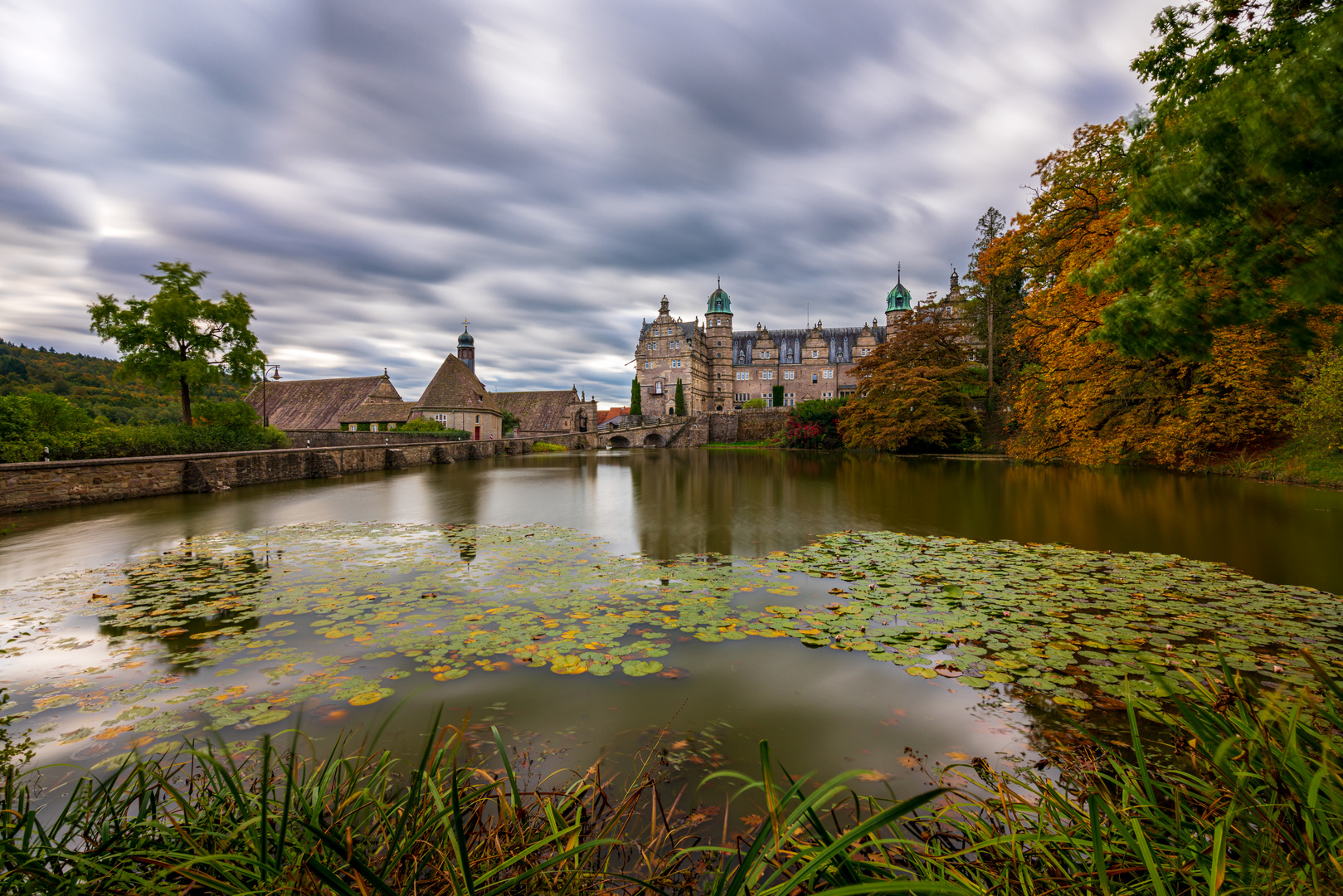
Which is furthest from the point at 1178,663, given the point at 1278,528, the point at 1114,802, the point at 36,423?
the point at 36,423

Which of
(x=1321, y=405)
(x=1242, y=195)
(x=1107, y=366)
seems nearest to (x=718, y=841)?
(x=1242, y=195)

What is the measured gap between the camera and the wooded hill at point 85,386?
3138 centimetres

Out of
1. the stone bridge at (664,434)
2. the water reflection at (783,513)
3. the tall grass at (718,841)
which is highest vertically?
the stone bridge at (664,434)

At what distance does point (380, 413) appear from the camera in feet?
143

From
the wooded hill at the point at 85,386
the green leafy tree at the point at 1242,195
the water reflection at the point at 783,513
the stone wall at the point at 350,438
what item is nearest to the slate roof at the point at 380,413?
the stone wall at the point at 350,438

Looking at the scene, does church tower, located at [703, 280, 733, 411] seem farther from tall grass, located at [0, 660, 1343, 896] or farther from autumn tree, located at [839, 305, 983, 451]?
tall grass, located at [0, 660, 1343, 896]

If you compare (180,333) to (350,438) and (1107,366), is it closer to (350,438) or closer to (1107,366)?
(350,438)

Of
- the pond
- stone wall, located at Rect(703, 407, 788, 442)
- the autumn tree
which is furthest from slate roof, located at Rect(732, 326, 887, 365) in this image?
the pond

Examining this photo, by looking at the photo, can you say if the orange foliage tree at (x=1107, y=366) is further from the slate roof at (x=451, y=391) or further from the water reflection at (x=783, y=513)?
the slate roof at (x=451, y=391)

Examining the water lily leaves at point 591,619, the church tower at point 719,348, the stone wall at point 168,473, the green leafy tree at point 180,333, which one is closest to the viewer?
the water lily leaves at point 591,619

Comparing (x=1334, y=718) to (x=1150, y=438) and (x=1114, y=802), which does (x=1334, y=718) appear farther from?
(x=1150, y=438)

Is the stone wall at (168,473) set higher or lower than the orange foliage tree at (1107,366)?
lower

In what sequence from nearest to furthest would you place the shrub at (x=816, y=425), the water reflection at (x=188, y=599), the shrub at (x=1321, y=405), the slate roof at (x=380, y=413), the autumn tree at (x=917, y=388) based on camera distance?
the water reflection at (x=188, y=599) < the shrub at (x=1321, y=405) < the autumn tree at (x=917, y=388) < the slate roof at (x=380, y=413) < the shrub at (x=816, y=425)

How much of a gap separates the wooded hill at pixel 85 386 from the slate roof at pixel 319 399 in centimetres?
672
